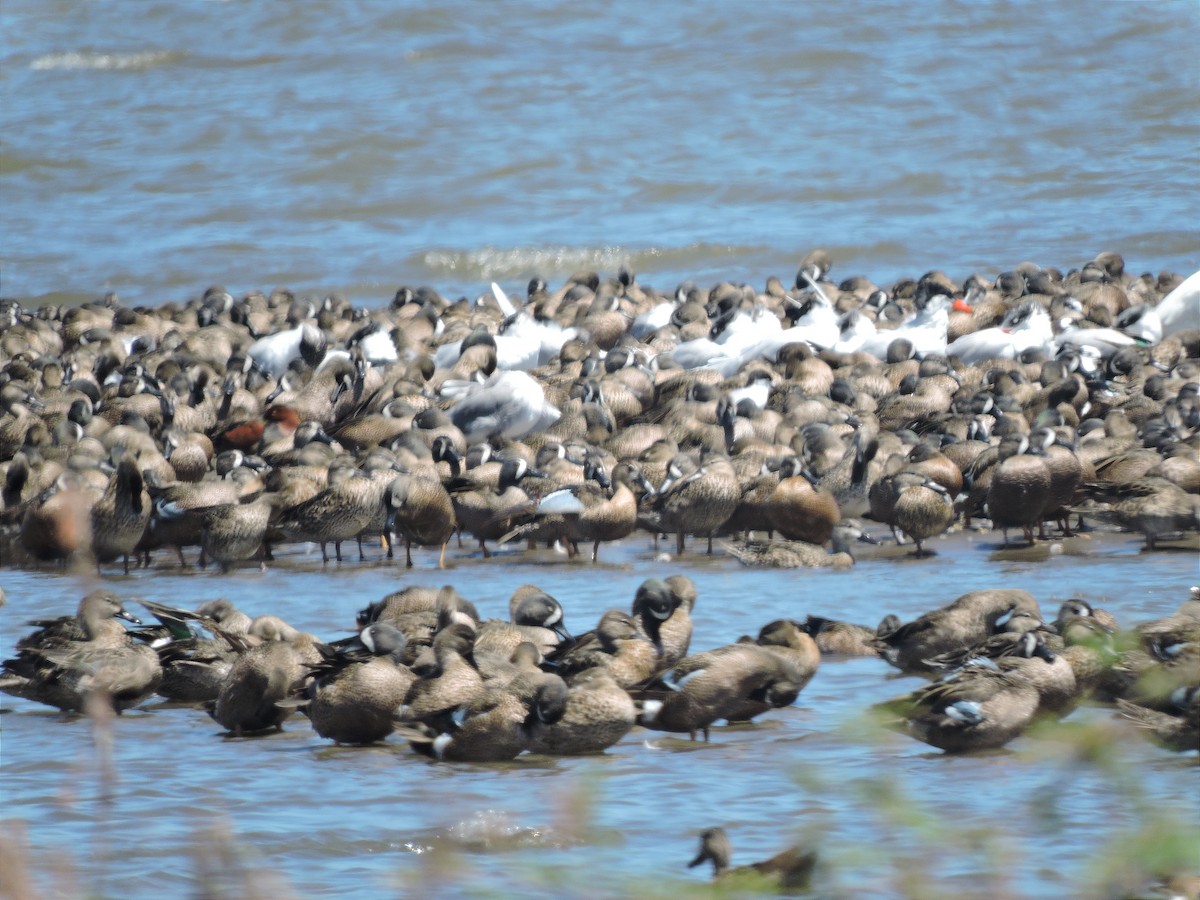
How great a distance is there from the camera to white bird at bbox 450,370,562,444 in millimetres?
13367

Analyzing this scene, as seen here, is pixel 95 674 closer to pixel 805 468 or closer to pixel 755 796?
pixel 755 796

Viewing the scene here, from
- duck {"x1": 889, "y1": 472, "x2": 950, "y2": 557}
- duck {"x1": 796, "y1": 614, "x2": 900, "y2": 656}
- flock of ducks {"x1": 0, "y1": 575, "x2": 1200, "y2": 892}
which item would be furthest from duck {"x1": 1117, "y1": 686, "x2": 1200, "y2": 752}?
duck {"x1": 889, "y1": 472, "x2": 950, "y2": 557}

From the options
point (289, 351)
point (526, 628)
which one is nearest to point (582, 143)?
point (289, 351)

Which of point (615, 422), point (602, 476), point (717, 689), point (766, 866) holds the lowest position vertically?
point (766, 866)

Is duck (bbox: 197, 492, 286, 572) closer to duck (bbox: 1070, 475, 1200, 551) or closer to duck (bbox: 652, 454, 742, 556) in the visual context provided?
duck (bbox: 652, 454, 742, 556)

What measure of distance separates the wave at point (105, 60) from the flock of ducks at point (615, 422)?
1030 inches

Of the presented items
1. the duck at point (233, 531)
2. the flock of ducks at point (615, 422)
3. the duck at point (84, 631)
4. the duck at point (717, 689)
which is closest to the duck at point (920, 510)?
the flock of ducks at point (615, 422)

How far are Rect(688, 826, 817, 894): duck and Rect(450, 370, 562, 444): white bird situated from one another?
812 centimetres

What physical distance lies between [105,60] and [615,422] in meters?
35.3

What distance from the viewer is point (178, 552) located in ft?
36.7

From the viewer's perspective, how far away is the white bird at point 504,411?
13367 millimetres

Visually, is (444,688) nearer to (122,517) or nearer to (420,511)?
(420,511)

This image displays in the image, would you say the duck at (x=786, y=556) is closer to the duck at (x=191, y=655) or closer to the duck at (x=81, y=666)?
the duck at (x=191, y=655)

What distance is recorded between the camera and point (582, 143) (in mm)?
37312
